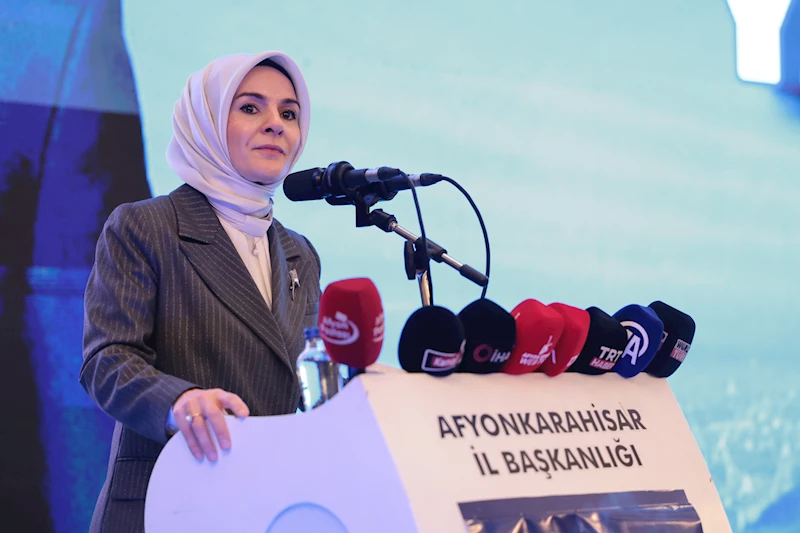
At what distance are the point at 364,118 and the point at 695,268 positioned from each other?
1456mm

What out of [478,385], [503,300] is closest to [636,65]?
[503,300]

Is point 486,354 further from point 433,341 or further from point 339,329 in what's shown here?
point 339,329

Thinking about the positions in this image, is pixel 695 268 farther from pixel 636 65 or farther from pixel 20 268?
pixel 20 268

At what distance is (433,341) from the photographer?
973mm

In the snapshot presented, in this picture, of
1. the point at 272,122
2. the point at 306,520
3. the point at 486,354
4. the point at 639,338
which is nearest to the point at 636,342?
the point at 639,338

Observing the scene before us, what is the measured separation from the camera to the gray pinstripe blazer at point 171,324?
4.45 feet

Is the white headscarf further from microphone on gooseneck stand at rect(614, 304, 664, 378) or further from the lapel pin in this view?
microphone on gooseneck stand at rect(614, 304, 664, 378)

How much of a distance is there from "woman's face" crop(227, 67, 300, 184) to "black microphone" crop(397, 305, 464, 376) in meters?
0.79

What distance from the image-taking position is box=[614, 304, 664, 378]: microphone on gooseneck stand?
1.16 m

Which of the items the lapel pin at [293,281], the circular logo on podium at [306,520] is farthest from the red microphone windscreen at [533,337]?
the lapel pin at [293,281]

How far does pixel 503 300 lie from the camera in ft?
9.57

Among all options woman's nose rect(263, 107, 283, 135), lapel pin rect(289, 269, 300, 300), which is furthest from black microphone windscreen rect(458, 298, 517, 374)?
woman's nose rect(263, 107, 283, 135)

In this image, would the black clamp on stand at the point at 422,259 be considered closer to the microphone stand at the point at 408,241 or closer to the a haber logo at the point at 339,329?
the microphone stand at the point at 408,241

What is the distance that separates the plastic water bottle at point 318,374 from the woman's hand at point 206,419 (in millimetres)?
97
